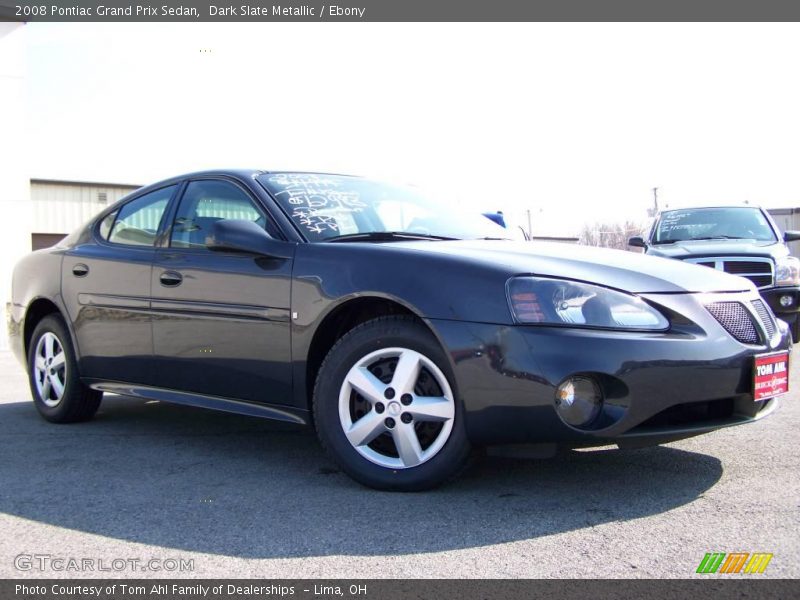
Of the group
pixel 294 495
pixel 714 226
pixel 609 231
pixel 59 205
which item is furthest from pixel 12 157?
pixel 609 231

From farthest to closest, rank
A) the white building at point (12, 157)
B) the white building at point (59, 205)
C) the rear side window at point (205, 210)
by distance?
the white building at point (59, 205) < the white building at point (12, 157) < the rear side window at point (205, 210)

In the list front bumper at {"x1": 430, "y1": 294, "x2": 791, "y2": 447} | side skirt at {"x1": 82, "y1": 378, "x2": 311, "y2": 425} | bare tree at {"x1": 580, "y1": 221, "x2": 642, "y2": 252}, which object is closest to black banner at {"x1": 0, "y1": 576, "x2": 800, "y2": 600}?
front bumper at {"x1": 430, "y1": 294, "x2": 791, "y2": 447}

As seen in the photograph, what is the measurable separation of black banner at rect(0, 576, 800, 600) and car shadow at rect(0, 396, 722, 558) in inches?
10.7

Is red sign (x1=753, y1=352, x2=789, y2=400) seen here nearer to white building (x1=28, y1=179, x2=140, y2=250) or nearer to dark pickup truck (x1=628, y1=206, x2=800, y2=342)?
dark pickup truck (x1=628, y1=206, x2=800, y2=342)

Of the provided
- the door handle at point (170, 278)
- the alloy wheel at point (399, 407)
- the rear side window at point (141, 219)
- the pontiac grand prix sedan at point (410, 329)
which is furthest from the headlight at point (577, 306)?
the rear side window at point (141, 219)

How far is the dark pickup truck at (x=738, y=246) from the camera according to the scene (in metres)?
8.91

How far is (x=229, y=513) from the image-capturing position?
337cm

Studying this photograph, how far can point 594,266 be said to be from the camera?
3580 millimetres

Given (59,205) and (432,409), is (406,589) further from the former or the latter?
(59,205)

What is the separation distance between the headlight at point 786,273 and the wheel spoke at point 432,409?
658cm

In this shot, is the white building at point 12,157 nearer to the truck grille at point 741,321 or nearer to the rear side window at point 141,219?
the rear side window at point 141,219

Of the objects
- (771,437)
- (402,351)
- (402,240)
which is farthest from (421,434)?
(771,437)

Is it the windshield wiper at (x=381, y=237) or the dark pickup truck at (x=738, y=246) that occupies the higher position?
the windshield wiper at (x=381, y=237)

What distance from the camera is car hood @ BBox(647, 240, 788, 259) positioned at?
9102 millimetres
